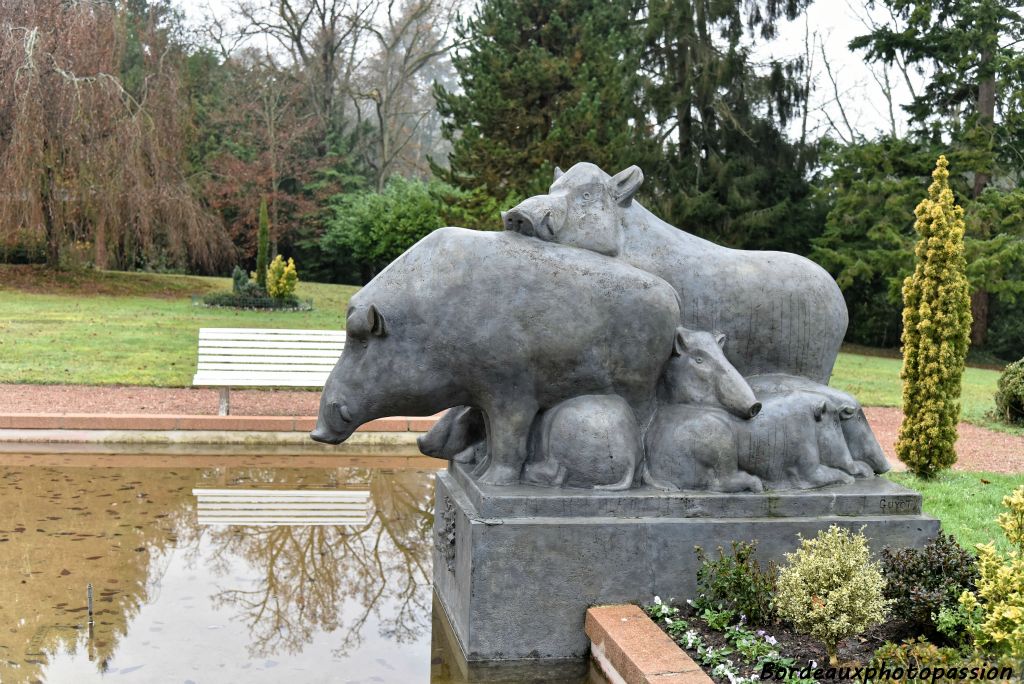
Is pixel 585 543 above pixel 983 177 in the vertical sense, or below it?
below

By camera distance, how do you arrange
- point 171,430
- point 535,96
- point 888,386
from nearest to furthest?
point 171,430, point 888,386, point 535,96

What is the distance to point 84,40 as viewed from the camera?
80.7ft

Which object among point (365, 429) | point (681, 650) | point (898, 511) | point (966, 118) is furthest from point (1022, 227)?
point (681, 650)

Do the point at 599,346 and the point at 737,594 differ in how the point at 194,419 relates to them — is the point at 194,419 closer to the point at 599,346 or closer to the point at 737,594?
the point at 599,346

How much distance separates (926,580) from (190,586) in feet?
13.9

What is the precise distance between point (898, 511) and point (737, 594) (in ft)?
3.89

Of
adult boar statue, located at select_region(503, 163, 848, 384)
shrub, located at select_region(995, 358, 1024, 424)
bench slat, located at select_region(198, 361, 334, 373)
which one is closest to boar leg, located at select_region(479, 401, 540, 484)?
adult boar statue, located at select_region(503, 163, 848, 384)

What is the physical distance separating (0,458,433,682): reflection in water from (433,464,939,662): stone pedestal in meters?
0.58

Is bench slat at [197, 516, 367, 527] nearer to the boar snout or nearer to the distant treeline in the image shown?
the boar snout

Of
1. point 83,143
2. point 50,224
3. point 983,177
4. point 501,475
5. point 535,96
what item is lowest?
point 501,475

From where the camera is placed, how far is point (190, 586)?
624cm

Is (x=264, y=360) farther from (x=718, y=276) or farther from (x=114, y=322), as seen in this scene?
(x=114, y=322)

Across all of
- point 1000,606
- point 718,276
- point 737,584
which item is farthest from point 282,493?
point 1000,606

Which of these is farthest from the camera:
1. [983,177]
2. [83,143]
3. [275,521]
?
[983,177]
